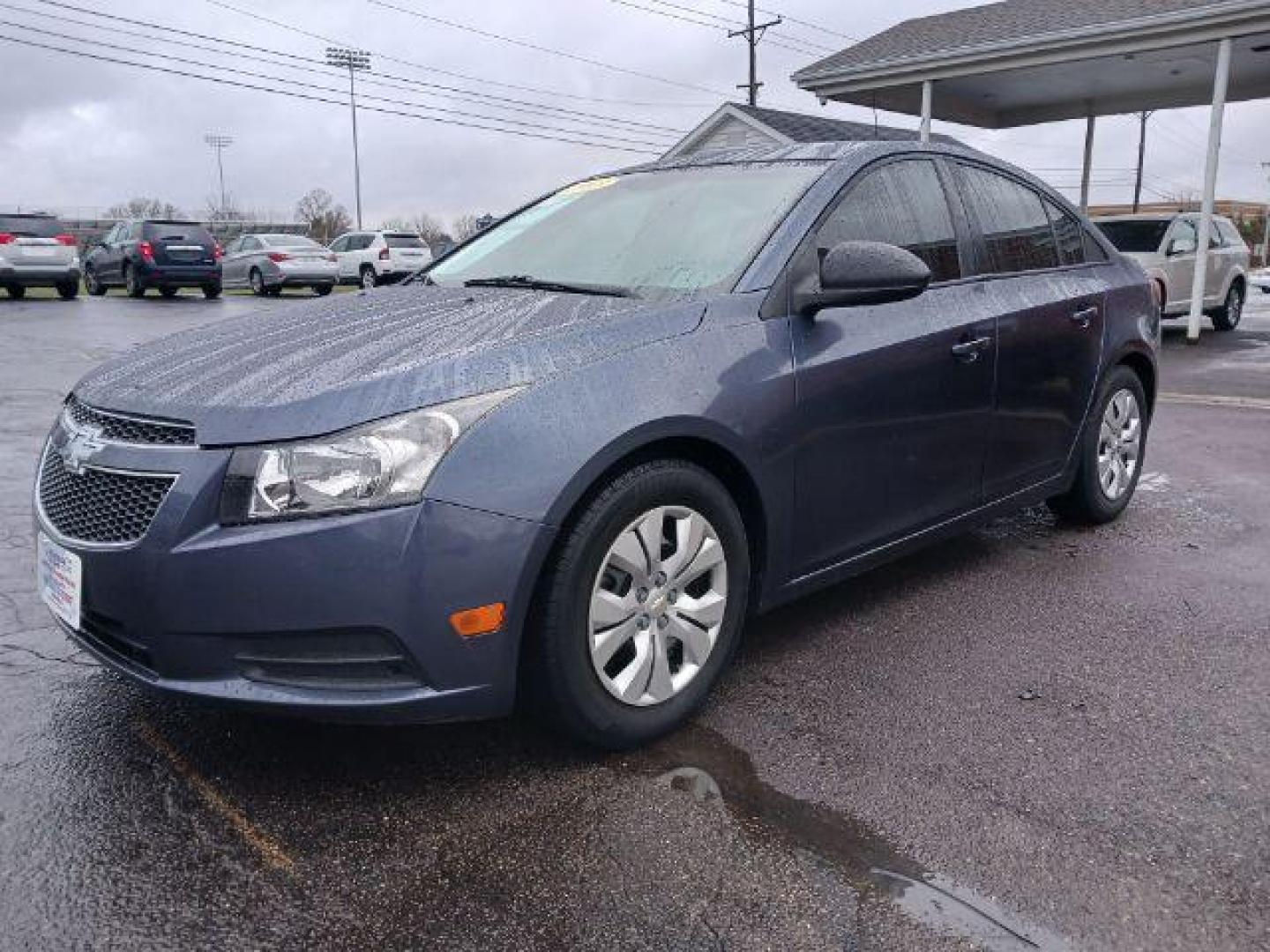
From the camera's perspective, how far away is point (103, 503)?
2.48 meters

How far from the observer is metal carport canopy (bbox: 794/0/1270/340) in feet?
42.7

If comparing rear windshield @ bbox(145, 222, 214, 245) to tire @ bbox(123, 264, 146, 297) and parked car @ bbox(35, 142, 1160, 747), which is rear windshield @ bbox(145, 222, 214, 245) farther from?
parked car @ bbox(35, 142, 1160, 747)

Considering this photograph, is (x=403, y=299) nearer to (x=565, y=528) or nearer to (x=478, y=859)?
(x=565, y=528)

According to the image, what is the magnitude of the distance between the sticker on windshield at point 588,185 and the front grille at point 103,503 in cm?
219

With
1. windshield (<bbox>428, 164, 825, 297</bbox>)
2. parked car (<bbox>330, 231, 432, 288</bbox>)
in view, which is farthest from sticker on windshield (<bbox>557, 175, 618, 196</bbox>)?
parked car (<bbox>330, 231, 432, 288</bbox>)

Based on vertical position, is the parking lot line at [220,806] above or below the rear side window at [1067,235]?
below

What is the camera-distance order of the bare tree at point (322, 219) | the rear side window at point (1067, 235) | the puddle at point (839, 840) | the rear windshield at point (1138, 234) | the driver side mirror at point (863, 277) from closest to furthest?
1. the puddle at point (839, 840)
2. the driver side mirror at point (863, 277)
3. the rear side window at point (1067, 235)
4. the rear windshield at point (1138, 234)
5. the bare tree at point (322, 219)

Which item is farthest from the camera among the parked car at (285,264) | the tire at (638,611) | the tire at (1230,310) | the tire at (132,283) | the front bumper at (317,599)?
the parked car at (285,264)

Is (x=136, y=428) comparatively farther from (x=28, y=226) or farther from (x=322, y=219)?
(x=322, y=219)

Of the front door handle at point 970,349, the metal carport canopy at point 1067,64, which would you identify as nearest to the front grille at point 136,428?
the front door handle at point 970,349

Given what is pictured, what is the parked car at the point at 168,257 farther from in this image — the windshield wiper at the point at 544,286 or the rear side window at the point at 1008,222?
the rear side window at the point at 1008,222

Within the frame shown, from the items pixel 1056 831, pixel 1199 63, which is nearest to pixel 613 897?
pixel 1056 831

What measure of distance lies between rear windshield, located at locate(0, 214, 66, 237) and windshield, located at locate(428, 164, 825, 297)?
1910cm

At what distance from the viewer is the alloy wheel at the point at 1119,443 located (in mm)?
4770
